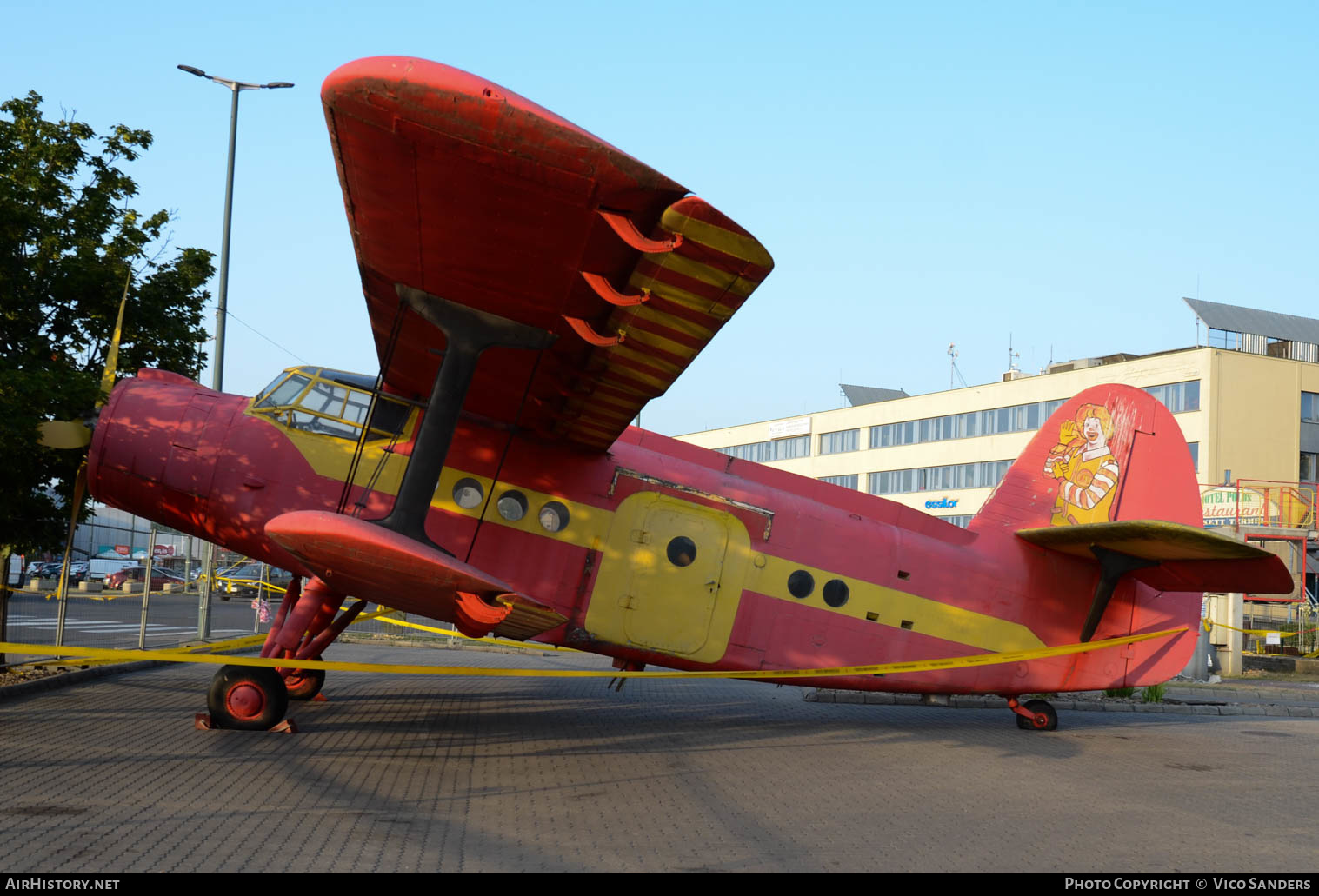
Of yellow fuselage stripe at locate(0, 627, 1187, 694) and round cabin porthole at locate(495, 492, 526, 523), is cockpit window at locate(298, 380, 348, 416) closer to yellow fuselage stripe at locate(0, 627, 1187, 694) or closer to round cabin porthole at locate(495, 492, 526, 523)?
round cabin porthole at locate(495, 492, 526, 523)

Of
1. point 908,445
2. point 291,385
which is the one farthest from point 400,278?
point 908,445

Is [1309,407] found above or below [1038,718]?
above

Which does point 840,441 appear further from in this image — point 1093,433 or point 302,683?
point 302,683

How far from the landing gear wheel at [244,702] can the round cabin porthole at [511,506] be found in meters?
2.90

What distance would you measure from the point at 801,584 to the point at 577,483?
2.85 m

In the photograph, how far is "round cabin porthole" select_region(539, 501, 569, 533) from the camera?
10820mm

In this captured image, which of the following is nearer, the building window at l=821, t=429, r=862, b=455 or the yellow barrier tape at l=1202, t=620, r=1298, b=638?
the yellow barrier tape at l=1202, t=620, r=1298, b=638

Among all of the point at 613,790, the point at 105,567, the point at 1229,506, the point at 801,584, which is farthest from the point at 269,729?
the point at 105,567

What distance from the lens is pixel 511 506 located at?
35.3 feet

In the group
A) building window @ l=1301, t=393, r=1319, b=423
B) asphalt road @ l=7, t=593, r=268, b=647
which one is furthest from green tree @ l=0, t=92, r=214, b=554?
building window @ l=1301, t=393, r=1319, b=423

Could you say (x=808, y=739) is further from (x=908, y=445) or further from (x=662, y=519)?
(x=908, y=445)

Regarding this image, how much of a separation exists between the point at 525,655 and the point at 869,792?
15.7 meters

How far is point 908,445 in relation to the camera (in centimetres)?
5997

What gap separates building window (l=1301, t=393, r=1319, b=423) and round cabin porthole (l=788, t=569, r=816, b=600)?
4531 cm
